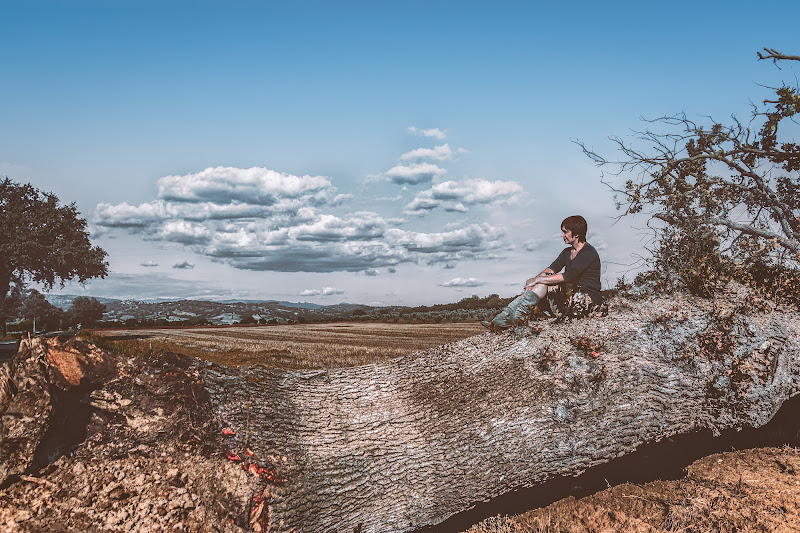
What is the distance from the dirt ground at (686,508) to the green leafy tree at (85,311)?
50996 mm

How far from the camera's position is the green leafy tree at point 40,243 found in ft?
101

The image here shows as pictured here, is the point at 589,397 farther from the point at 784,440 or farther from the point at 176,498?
the point at 176,498

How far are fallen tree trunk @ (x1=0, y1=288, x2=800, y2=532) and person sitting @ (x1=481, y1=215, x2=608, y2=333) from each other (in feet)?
0.99

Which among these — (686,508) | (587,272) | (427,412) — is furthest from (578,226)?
(686,508)

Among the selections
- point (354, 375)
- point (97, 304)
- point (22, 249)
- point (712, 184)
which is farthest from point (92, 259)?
point (712, 184)

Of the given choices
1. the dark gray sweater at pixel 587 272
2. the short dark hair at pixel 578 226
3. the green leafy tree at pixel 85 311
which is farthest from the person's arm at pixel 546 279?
the green leafy tree at pixel 85 311

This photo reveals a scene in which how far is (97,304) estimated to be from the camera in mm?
52500

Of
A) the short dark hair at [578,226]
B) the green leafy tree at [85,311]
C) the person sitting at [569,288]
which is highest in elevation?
the short dark hair at [578,226]

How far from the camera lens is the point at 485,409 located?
5.39 metres

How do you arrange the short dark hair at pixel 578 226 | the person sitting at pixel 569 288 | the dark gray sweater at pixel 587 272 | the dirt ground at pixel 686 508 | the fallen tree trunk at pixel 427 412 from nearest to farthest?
the fallen tree trunk at pixel 427 412, the dirt ground at pixel 686 508, the person sitting at pixel 569 288, the dark gray sweater at pixel 587 272, the short dark hair at pixel 578 226

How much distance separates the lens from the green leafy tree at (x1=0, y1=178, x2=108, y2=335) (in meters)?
30.8

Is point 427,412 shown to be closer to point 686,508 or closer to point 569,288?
point 569,288

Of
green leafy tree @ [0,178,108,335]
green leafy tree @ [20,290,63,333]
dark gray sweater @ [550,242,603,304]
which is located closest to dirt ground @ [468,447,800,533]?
dark gray sweater @ [550,242,603,304]

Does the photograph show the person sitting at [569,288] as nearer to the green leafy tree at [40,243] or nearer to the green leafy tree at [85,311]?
the green leafy tree at [40,243]
